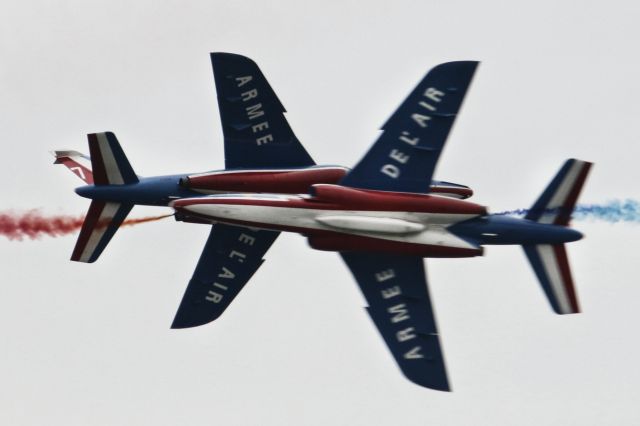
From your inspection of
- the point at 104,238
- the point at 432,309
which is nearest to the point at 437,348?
the point at 432,309

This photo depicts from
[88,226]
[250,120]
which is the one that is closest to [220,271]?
[88,226]

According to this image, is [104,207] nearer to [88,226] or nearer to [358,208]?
[88,226]

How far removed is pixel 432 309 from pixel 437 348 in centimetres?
114

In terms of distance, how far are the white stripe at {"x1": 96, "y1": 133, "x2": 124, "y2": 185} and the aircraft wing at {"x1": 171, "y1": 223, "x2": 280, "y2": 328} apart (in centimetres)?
324

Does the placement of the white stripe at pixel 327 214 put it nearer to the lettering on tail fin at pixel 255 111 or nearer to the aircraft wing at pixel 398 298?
the aircraft wing at pixel 398 298

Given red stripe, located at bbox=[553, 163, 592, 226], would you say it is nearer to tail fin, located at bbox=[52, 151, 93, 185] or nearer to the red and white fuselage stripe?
the red and white fuselage stripe

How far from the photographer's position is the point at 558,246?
41.5m

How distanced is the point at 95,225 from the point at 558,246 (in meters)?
13.5

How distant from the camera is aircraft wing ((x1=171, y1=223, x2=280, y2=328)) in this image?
42.9 metres

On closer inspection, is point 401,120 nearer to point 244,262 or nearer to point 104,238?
point 244,262

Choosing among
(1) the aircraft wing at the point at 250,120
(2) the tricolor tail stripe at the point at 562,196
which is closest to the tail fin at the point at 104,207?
(1) the aircraft wing at the point at 250,120

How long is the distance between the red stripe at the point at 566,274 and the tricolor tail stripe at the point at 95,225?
41.2 feet

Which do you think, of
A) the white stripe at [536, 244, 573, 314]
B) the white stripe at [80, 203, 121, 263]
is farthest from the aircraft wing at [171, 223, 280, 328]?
the white stripe at [536, 244, 573, 314]

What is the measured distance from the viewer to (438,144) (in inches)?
1613
